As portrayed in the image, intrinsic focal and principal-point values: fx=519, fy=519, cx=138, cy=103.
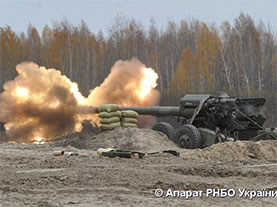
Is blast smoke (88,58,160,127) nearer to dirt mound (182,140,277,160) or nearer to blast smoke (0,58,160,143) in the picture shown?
blast smoke (0,58,160,143)

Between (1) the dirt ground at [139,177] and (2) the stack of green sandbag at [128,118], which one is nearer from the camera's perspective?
(1) the dirt ground at [139,177]

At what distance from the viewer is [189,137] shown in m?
18.0

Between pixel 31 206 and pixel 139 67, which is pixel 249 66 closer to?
pixel 139 67

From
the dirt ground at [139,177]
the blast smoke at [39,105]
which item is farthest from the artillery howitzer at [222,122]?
the blast smoke at [39,105]

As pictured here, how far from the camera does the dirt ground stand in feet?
27.2

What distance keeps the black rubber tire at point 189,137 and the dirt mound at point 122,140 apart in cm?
34

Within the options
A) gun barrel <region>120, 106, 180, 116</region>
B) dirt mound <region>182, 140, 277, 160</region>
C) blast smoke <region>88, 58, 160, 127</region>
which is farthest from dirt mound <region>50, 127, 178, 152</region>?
blast smoke <region>88, 58, 160, 127</region>

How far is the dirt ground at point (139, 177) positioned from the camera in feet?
27.2

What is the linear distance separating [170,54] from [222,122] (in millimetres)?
34193

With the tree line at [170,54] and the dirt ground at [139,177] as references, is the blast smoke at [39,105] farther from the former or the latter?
the tree line at [170,54]

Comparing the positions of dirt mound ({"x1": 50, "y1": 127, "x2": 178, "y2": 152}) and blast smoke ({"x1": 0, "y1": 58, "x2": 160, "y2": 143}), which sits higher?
blast smoke ({"x1": 0, "y1": 58, "x2": 160, "y2": 143})

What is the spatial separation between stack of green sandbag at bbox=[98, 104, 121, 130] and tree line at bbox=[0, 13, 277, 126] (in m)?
24.0

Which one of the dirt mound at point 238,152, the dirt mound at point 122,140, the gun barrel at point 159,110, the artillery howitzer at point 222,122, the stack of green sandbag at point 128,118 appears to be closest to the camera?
the dirt mound at point 238,152

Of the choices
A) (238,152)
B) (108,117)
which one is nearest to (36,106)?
(108,117)
